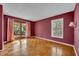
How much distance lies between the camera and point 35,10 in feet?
9.74

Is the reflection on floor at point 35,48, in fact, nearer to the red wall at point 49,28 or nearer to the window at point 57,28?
the red wall at point 49,28

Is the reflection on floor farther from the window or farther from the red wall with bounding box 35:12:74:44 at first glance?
the window

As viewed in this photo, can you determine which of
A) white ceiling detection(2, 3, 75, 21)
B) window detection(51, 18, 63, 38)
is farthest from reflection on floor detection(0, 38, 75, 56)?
white ceiling detection(2, 3, 75, 21)

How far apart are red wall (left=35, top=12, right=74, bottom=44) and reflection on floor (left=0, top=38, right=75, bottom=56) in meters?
0.17

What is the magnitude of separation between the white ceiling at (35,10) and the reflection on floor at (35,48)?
0.64 m

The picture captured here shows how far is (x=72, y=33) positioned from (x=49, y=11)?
841 millimetres

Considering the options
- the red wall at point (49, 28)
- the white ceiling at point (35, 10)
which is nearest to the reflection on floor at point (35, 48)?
the red wall at point (49, 28)

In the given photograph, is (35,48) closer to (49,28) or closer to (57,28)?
(49,28)

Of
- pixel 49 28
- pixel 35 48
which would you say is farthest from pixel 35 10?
pixel 35 48

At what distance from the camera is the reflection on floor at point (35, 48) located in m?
2.87

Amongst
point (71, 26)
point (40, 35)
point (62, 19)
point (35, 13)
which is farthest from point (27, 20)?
point (71, 26)

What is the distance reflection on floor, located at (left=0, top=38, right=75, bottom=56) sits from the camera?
287 cm

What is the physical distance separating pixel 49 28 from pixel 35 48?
68 centimetres

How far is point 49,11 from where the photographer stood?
3057mm
